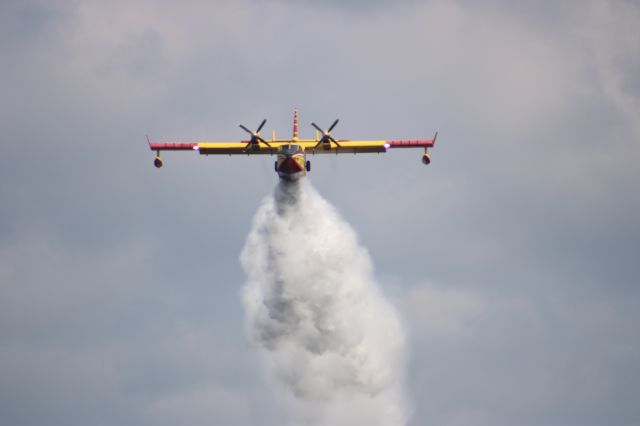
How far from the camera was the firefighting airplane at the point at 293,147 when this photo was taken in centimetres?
15238

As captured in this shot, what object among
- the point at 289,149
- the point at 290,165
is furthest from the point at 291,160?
the point at 289,149

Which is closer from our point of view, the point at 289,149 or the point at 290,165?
the point at 289,149

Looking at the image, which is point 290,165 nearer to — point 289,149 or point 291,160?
point 291,160

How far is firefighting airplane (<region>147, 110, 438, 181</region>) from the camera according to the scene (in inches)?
5999

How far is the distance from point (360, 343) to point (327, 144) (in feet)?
42.3

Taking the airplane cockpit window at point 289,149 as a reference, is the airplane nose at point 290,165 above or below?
below

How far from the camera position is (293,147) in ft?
499

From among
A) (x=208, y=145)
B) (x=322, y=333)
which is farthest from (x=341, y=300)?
(x=208, y=145)

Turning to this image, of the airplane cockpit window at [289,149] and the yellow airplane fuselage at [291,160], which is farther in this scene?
the yellow airplane fuselage at [291,160]

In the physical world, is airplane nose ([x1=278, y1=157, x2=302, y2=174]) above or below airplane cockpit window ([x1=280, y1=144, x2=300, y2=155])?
below

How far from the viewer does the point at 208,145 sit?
157 m

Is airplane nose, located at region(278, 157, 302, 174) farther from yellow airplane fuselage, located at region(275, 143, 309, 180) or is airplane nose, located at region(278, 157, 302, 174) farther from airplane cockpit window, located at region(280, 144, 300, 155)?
Answer: airplane cockpit window, located at region(280, 144, 300, 155)

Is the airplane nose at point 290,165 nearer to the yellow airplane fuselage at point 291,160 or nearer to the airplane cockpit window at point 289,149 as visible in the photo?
the yellow airplane fuselage at point 291,160

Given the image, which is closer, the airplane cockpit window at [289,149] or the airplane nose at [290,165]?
the airplane cockpit window at [289,149]
